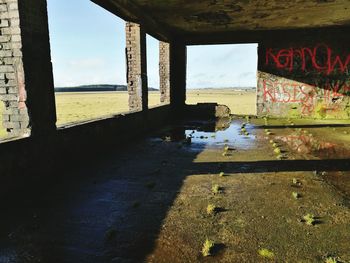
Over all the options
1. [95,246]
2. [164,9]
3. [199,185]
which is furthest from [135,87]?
[95,246]

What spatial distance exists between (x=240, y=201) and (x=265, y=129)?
21.6ft

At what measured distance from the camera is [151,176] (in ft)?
16.4

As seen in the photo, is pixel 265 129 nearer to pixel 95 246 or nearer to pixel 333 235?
pixel 333 235

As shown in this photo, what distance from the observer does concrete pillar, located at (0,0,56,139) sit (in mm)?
4075

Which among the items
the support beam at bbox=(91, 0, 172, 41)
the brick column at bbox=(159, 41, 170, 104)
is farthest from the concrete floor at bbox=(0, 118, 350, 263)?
the brick column at bbox=(159, 41, 170, 104)

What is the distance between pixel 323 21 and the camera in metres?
10.6

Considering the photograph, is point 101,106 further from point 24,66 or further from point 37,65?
point 24,66

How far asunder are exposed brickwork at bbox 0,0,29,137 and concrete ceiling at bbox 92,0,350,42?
344 centimetres

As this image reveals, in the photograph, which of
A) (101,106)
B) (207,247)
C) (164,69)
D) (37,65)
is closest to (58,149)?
(37,65)

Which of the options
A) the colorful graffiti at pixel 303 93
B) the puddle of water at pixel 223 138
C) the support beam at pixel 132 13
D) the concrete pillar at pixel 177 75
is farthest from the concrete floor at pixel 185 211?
the concrete pillar at pixel 177 75

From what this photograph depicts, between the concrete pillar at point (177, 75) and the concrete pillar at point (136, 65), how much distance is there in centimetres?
412

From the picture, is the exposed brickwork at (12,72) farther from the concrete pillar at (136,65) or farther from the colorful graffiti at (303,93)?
the colorful graffiti at (303,93)

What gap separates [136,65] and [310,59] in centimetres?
809

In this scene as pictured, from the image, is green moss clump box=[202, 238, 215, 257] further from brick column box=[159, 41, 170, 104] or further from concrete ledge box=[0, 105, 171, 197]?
brick column box=[159, 41, 170, 104]
